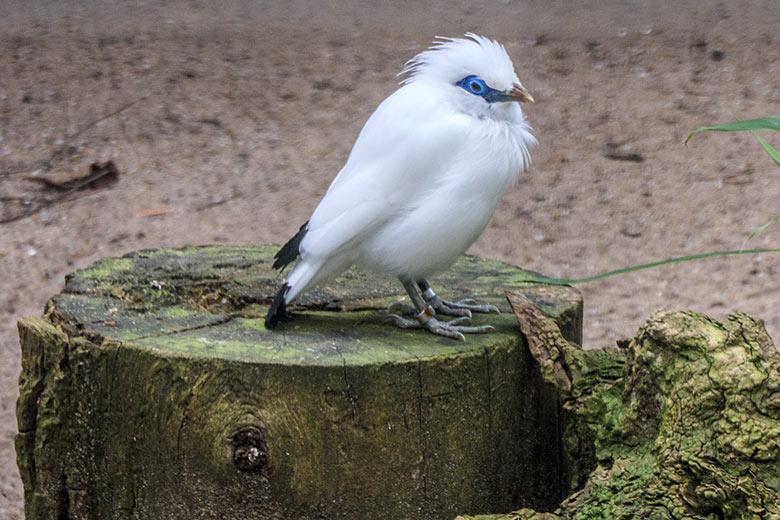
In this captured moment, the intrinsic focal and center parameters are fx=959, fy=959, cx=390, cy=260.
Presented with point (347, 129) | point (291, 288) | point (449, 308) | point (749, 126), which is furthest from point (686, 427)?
point (347, 129)

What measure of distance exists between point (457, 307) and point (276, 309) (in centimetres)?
50

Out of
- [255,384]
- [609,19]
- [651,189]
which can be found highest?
[609,19]

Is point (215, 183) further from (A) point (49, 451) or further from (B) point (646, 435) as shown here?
(B) point (646, 435)

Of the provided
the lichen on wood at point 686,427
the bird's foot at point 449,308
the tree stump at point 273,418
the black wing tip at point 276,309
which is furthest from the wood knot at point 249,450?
the bird's foot at point 449,308

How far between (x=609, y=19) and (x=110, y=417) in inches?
235

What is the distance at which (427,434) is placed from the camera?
6.57 feet

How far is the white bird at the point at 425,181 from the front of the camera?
2.17m

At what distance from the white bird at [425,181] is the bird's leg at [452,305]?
4.0 inches

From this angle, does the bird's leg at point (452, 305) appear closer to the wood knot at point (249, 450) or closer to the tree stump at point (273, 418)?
the tree stump at point (273, 418)

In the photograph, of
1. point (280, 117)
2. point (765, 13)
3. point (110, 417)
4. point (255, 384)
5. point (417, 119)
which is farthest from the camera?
point (765, 13)

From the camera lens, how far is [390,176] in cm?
218

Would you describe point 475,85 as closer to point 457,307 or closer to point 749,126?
point 457,307

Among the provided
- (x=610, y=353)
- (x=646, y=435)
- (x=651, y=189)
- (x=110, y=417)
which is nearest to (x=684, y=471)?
(x=646, y=435)

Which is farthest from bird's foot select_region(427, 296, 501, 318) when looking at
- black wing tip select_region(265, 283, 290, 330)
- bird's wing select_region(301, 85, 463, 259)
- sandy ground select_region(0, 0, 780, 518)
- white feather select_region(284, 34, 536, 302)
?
sandy ground select_region(0, 0, 780, 518)
